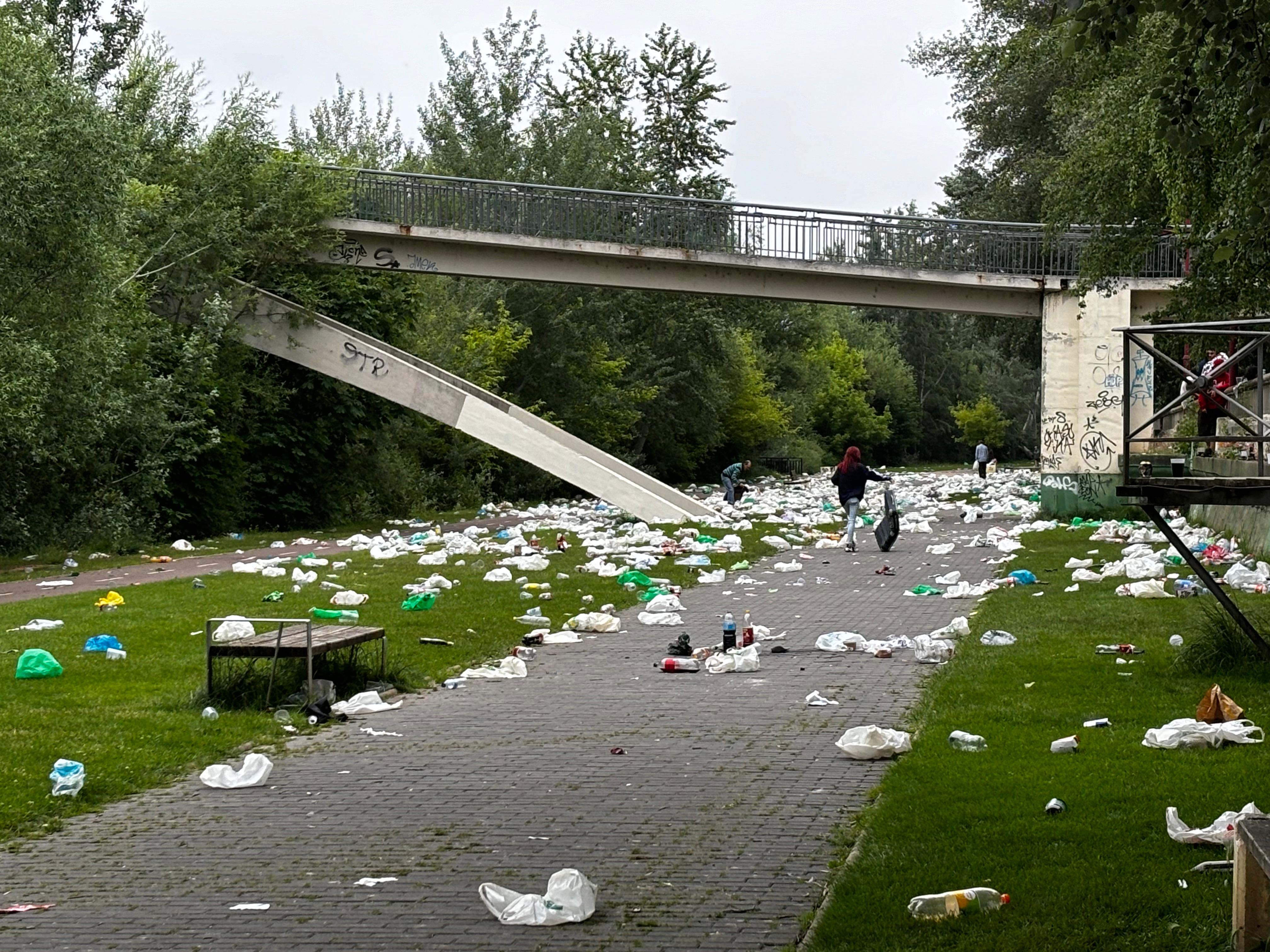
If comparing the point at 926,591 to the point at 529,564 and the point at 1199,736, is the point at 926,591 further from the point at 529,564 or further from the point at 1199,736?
the point at 1199,736

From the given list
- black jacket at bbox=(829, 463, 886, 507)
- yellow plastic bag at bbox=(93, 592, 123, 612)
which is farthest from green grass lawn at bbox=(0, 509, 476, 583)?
black jacket at bbox=(829, 463, 886, 507)

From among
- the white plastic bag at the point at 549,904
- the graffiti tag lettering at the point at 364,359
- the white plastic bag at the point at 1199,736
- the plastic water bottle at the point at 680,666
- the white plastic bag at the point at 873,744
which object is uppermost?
the graffiti tag lettering at the point at 364,359

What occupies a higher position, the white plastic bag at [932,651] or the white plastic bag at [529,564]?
the white plastic bag at [932,651]

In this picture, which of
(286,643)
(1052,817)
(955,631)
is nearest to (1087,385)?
(955,631)

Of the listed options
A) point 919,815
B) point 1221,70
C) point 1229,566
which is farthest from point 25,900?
point 1229,566

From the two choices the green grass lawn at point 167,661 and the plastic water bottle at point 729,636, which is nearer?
the green grass lawn at point 167,661

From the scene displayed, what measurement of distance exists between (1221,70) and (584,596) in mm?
11326

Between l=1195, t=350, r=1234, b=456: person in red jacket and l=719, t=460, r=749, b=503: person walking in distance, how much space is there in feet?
59.2

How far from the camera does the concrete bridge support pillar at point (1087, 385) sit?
3412cm

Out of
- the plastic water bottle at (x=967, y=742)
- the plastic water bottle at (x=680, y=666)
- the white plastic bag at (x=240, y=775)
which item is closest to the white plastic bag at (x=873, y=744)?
the plastic water bottle at (x=967, y=742)

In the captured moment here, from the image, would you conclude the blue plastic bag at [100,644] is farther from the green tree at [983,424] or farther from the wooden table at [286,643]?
the green tree at [983,424]

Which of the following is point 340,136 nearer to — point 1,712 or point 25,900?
point 1,712

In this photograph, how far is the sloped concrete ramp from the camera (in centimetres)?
3078

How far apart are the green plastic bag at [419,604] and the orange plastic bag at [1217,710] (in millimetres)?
8898
